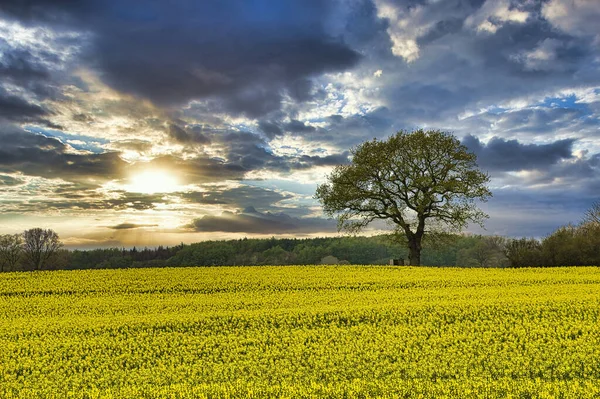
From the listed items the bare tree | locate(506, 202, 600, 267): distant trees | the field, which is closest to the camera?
the field

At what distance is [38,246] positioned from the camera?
79750 millimetres

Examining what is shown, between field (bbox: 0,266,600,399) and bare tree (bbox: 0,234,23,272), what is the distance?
59.5m

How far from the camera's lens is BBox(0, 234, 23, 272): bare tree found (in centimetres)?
Answer: 7850

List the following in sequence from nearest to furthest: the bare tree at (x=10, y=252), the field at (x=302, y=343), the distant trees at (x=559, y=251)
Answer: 1. the field at (x=302, y=343)
2. the distant trees at (x=559, y=251)
3. the bare tree at (x=10, y=252)

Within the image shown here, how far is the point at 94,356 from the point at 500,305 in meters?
16.5

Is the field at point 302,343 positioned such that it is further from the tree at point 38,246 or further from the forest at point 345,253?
the tree at point 38,246

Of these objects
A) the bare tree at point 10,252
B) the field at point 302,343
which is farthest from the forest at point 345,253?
the field at point 302,343

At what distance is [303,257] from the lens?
365 feet

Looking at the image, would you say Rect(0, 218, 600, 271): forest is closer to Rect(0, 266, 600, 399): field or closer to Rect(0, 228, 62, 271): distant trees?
Rect(0, 228, 62, 271): distant trees

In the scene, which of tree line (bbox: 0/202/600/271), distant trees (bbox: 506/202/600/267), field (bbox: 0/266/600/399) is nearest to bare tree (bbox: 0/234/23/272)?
tree line (bbox: 0/202/600/271)

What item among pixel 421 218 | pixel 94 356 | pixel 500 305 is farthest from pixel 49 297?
pixel 421 218

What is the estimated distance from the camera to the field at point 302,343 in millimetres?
10992

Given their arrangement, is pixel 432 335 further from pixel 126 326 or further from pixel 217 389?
pixel 126 326

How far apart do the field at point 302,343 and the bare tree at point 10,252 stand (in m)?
59.5
